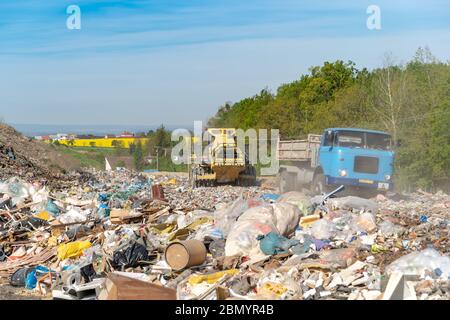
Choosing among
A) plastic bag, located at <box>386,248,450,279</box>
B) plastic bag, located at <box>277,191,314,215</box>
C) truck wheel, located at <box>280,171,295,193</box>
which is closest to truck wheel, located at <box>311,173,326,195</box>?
truck wheel, located at <box>280,171,295,193</box>

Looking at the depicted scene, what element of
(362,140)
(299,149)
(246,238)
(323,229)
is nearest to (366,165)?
(362,140)

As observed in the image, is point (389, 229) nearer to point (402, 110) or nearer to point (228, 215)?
point (228, 215)

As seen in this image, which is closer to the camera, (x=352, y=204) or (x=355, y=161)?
(x=352, y=204)

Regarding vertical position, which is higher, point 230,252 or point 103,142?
point 230,252

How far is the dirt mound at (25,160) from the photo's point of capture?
72.8ft

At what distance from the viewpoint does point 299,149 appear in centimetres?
1969

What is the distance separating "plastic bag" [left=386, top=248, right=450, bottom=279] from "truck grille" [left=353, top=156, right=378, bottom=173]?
28.1 ft

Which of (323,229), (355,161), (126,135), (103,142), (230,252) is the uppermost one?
(355,161)

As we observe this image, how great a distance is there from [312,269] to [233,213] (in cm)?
309

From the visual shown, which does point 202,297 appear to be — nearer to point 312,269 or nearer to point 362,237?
point 312,269

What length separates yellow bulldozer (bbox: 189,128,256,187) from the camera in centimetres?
2325

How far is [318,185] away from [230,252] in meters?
8.68

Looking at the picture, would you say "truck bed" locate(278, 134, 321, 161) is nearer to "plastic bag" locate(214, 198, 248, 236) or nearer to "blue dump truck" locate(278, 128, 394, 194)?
"blue dump truck" locate(278, 128, 394, 194)

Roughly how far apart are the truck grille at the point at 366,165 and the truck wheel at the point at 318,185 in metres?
1.11
